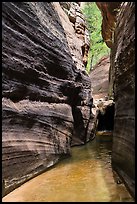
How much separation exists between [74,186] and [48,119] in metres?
2.29

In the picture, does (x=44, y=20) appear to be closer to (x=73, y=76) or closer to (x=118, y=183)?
(x=73, y=76)

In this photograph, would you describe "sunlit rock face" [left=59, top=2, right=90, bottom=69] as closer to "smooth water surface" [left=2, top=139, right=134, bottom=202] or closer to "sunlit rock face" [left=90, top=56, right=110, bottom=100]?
"sunlit rock face" [left=90, top=56, right=110, bottom=100]

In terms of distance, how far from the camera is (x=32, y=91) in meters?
6.09

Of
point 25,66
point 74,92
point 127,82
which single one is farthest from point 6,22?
point 74,92

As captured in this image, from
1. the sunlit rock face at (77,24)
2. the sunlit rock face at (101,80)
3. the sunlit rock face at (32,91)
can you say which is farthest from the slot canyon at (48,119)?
the sunlit rock face at (101,80)

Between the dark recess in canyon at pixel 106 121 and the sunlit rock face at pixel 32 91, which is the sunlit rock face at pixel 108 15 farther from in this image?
the sunlit rock face at pixel 32 91

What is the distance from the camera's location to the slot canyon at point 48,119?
456cm

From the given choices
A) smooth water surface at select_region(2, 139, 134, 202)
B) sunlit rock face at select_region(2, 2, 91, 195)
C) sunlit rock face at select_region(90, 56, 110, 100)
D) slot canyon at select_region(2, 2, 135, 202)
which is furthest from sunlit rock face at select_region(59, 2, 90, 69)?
smooth water surface at select_region(2, 139, 134, 202)

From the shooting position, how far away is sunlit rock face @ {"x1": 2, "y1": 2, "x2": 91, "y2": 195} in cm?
501

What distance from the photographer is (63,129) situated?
25.2 ft

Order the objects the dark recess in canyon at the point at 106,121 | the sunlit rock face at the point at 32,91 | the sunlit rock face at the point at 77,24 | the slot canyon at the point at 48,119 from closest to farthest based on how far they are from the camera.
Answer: the slot canyon at the point at 48,119 → the sunlit rock face at the point at 32,91 → the sunlit rock face at the point at 77,24 → the dark recess in canyon at the point at 106,121

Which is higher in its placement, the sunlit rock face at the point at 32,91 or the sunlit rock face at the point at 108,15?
the sunlit rock face at the point at 108,15

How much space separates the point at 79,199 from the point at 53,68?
14.1 feet

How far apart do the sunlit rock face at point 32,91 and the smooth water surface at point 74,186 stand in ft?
0.96
